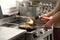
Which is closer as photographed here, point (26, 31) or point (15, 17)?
point (26, 31)

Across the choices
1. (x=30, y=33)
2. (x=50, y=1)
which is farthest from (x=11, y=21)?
(x=50, y=1)

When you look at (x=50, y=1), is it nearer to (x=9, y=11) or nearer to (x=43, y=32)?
(x=9, y=11)

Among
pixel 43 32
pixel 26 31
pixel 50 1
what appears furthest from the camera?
pixel 50 1

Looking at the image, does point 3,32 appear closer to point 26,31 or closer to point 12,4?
point 26,31

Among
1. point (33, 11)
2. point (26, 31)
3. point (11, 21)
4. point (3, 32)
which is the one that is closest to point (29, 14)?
point (33, 11)

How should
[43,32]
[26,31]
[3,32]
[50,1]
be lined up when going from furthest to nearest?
[50,1] → [43,32] → [26,31] → [3,32]

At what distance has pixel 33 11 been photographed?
2.22m

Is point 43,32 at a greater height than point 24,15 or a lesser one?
lesser

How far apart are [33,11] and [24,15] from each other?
17cm

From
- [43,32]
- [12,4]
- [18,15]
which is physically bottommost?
[43,32]

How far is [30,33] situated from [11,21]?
1.90 feet

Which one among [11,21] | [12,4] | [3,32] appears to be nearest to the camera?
[3,32]

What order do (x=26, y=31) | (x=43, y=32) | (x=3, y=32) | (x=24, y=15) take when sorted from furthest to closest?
(x=24, y=15), (x=43, y=32), (x=26, y=31), (x=3, y=32)

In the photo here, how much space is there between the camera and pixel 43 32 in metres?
1.87
